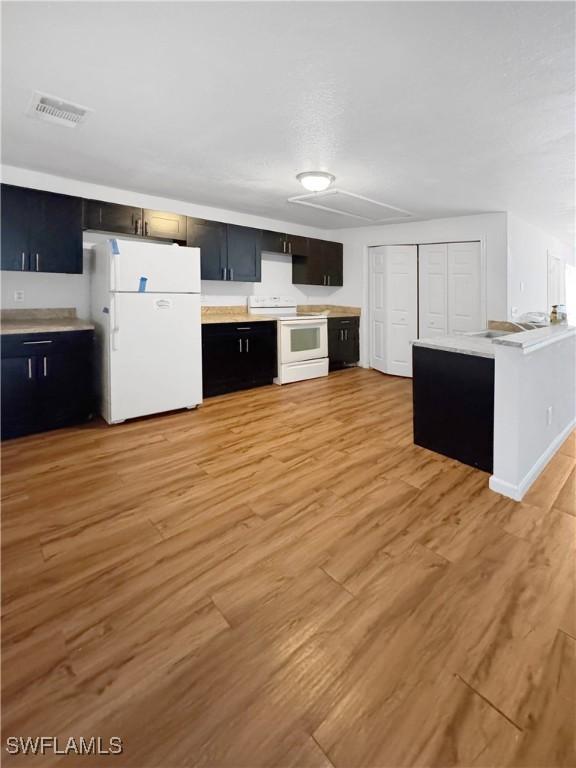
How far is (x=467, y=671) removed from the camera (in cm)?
123

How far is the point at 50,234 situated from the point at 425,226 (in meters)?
4.72

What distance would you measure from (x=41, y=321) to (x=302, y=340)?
311 cm

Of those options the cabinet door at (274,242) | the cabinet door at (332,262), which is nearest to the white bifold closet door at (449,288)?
the cabinet door at (332,262)

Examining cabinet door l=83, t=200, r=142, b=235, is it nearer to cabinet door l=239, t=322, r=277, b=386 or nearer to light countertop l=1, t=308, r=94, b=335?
light countertop l=1, t=308, r=94, b=335

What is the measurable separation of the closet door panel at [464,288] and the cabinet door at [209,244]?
3186 mm

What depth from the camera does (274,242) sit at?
17.7ft

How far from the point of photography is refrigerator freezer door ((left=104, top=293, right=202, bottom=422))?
3.54m

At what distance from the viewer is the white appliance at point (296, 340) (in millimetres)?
5219

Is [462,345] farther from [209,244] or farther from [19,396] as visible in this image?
[19,396]

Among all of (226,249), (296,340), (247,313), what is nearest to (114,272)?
(226,249)

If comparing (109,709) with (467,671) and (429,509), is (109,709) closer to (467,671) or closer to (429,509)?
(467,671)

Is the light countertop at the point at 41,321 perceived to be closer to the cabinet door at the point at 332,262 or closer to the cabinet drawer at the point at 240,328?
the cabinet drawer at the point at 240,328

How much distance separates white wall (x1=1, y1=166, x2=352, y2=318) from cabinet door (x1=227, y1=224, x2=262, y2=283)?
0.28m

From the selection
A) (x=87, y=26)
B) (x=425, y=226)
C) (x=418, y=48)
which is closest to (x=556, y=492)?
(x=418, y=48)
